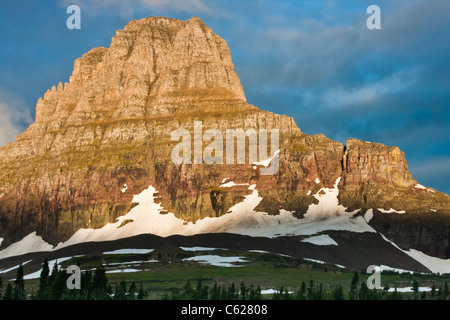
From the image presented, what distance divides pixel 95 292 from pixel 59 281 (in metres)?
9.07
